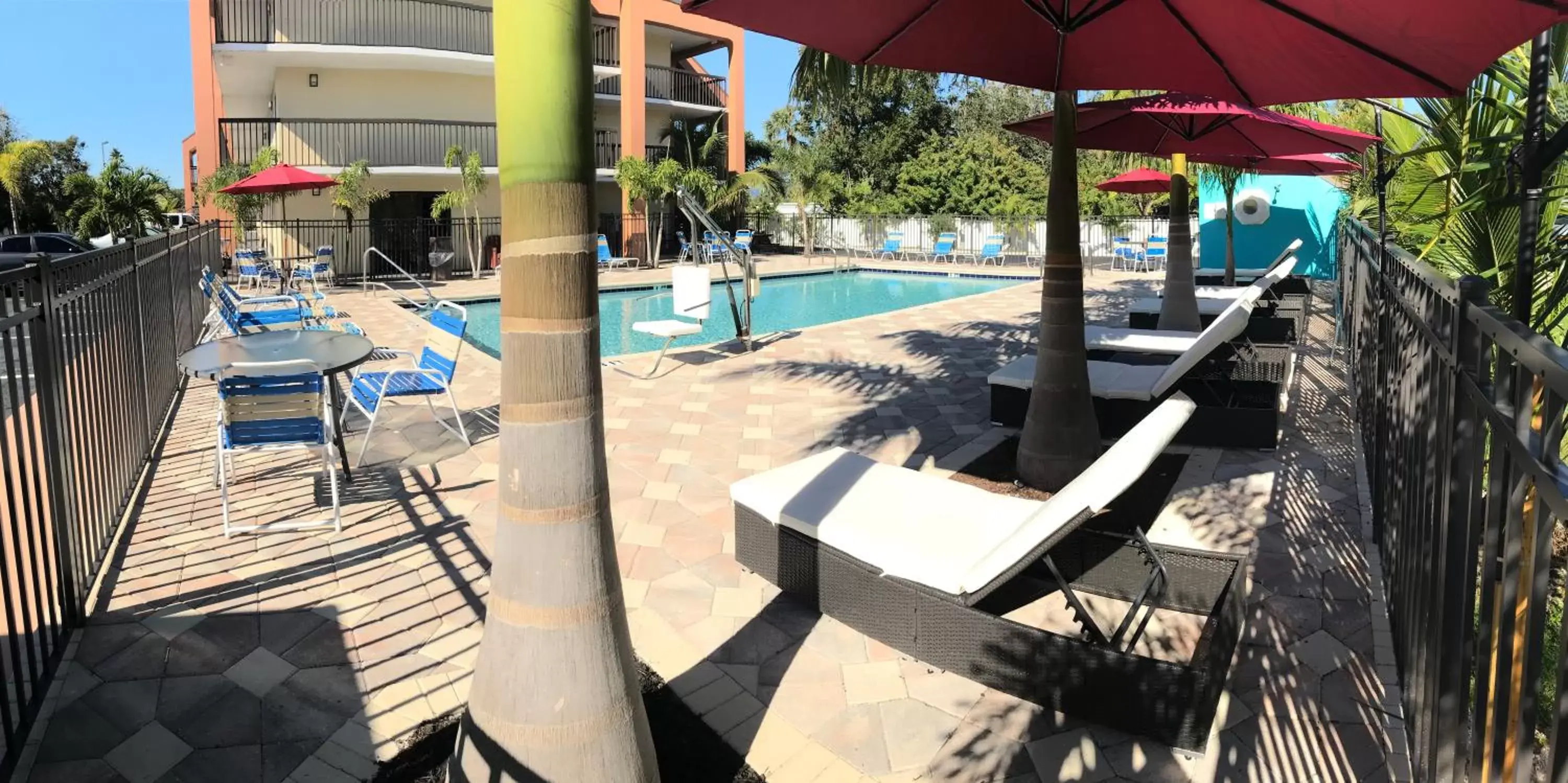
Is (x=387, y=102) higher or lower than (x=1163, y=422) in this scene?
higher

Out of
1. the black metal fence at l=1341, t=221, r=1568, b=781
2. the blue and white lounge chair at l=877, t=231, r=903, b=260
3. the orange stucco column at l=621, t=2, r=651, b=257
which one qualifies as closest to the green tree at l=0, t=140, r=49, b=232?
the orange stucco column at l=621, t=2, r=651, b=257

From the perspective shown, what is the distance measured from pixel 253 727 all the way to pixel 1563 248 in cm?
488

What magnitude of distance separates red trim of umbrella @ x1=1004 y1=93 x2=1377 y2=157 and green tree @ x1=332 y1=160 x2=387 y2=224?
51.0ft

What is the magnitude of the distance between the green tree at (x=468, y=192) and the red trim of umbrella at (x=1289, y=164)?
1434cm

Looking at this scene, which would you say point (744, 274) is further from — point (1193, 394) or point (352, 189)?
point (352, 189)

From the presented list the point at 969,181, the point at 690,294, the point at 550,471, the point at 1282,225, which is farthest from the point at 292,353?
the point at 969,181

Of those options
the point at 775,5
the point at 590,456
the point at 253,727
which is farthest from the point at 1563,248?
the point at 253,727

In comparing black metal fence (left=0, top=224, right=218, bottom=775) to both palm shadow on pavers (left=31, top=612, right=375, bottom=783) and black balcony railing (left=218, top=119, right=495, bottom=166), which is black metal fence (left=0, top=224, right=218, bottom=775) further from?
black balcony railing (left=218, top=119, right=495, bottom=166)

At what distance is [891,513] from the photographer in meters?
3.93

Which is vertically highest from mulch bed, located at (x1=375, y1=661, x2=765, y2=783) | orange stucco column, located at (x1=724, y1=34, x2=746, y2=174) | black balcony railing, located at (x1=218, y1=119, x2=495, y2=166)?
Result: orange stucco column, located at (x1=724, y1=34, x2=746, y2=174)

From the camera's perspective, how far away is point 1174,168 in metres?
10.2

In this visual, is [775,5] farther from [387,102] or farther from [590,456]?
[387,102]

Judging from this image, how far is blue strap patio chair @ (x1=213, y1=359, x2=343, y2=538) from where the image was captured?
484 cm

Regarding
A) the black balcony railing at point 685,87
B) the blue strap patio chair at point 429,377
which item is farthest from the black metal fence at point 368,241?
the blue strap patio chair at point 429,377
